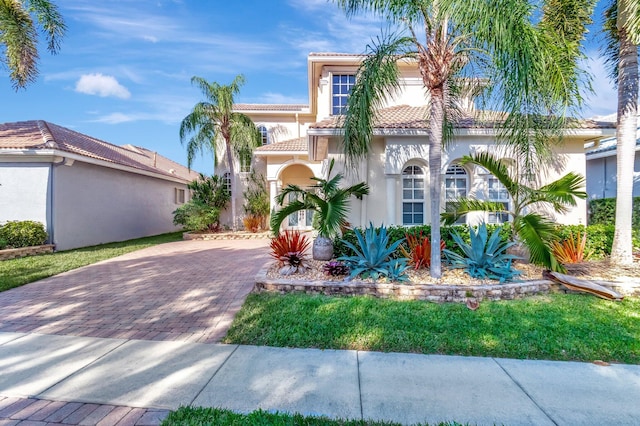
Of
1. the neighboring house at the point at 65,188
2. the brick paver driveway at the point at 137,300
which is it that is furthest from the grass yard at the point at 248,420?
the neighboring house at the point at 65,188

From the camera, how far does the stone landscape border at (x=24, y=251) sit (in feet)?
34.4

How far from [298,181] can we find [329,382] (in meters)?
16.8

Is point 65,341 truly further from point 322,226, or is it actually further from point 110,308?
point 322,226

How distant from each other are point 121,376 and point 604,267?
9940 millimetres

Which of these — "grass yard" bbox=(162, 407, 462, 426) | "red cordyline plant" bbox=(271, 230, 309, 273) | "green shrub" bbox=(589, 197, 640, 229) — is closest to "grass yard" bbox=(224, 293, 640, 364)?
"red cordyline plant" bbox=(271, 230, 309, 273)

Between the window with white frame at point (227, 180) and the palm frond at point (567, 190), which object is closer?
the palm frond at point (567, 190)

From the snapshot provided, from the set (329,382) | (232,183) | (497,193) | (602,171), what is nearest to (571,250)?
(497,193)

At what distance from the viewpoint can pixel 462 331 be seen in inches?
185

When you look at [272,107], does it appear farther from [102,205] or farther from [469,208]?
[469,208]

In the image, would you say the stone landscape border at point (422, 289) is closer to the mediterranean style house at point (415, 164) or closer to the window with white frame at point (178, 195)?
the mediterranean style house at point (415, 164)

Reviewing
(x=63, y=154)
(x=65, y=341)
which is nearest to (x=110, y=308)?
(x=65, y=341)

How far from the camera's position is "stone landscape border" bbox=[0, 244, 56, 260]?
10480 mm

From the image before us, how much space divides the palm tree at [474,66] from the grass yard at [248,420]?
451 cm

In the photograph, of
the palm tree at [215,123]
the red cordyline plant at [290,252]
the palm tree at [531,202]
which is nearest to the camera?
the palm tree at [531,202]
